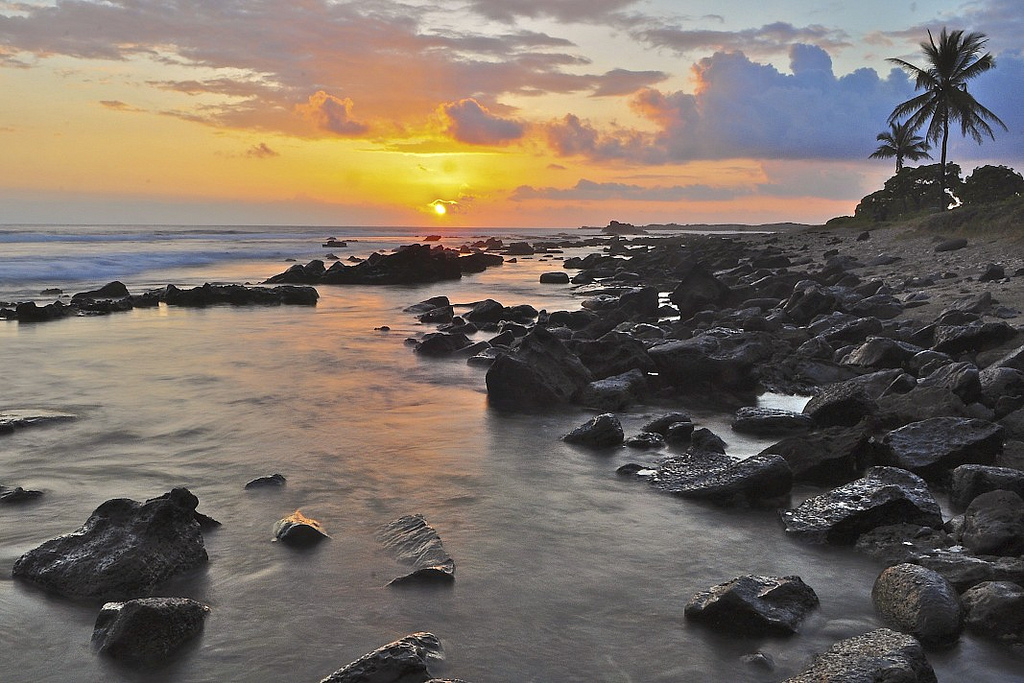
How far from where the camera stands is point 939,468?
21.3ft

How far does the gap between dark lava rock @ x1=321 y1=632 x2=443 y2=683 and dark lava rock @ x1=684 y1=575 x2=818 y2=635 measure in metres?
1.61

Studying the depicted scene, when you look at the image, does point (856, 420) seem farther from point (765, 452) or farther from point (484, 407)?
point (484, 407)

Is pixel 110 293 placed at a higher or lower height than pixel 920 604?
lower

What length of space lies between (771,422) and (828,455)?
5.59 feet

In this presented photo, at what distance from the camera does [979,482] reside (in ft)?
19.1

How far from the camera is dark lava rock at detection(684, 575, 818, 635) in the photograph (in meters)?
4.18

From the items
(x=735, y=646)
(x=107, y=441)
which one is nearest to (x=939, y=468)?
(x=735, y=646)

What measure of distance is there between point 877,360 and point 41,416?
1073 centimetres

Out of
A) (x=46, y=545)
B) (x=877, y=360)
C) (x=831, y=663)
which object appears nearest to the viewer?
(x=831, y=663)

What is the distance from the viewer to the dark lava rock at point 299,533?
5.42 meters

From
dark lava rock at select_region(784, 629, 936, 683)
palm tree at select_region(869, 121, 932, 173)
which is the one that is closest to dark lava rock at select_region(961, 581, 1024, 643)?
dark lava rock at select_region(784, 629, 936, 683)

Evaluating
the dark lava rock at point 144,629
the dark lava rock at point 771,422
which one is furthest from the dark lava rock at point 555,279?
the dark lava rock at point 144,629

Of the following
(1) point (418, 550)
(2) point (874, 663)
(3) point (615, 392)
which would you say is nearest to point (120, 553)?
(1) point (418, 550)

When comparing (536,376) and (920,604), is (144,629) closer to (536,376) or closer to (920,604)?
(920,604)
